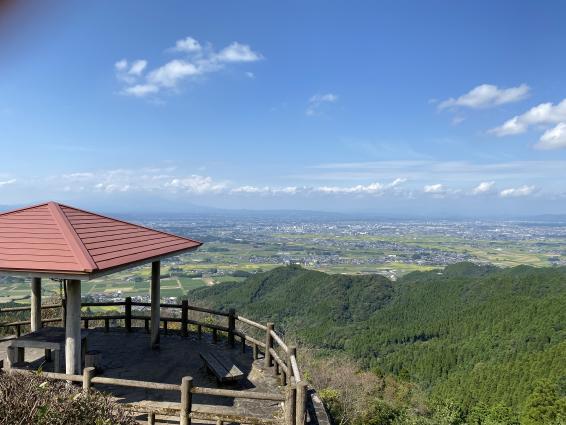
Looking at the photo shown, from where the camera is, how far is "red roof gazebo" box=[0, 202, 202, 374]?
611cm

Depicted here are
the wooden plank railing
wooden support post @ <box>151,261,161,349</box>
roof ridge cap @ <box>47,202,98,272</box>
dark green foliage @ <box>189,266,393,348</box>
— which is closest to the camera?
the wooden plank railing

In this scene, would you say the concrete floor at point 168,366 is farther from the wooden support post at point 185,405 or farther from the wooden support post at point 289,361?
the wooden support post at point 185,405

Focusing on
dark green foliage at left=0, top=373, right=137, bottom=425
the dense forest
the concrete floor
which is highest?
dark green foliage at left=0, top=373, right=137, bottom=425

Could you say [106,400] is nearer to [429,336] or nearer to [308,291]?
[429,336]

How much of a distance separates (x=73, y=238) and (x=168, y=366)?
304 centimetres

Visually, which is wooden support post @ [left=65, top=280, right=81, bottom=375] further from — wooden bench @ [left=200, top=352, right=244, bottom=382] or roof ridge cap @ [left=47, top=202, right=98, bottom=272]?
wooden bench @ [left=200, top=352, right=244, bottom=382]

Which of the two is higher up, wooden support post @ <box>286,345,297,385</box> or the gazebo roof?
the gazebo roof

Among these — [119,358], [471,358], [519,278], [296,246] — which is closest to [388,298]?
[519,278]

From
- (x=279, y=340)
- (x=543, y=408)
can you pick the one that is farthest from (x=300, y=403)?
(x=543, y=408)

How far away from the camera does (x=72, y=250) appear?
6.42m

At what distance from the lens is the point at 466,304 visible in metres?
67.0

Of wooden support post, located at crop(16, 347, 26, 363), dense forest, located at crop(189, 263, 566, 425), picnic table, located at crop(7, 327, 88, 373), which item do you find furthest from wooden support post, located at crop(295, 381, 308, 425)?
dense forest, located at crop(189, 263, 566, 425)

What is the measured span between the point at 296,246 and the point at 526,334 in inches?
4639

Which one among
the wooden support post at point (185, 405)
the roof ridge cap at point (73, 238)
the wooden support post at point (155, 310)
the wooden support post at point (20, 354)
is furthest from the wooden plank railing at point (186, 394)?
the wooden support post at point (155, 310)
